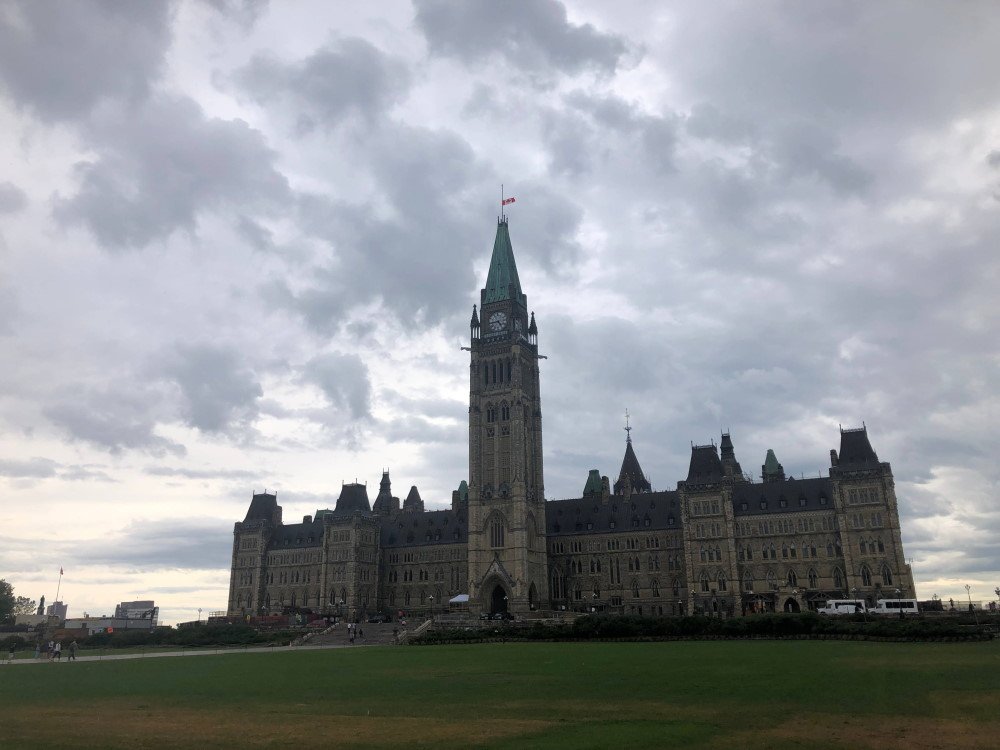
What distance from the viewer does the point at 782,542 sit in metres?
116

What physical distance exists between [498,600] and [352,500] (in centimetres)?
4286

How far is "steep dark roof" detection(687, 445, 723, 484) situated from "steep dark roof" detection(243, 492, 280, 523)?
89603 mm

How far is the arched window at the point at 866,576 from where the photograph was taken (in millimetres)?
107137

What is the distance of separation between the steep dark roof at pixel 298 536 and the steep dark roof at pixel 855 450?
3789 inches

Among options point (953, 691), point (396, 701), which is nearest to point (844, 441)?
point (953, 691)

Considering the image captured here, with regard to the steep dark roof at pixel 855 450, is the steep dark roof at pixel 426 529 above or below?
below

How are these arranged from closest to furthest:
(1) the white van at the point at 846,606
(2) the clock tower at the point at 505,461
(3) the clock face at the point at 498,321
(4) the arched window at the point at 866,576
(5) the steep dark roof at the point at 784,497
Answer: (1) the white van at the point at 846,606, (4) the arched window at the point at 866,576, (5) the steep dark roof at the point at 784,497, (2) the clock tower at the point at 505,461, (3) the clock face at the point at 498,321

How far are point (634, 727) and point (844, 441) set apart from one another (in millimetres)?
104805

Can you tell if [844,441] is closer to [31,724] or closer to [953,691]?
[953,691]

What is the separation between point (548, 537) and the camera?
14000cm

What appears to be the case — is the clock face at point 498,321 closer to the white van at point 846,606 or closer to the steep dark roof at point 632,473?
the steep dark roof at point 632,473

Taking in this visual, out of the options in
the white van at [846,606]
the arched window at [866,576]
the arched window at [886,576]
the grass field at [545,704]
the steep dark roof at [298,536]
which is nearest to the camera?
the grass field at [545,704]

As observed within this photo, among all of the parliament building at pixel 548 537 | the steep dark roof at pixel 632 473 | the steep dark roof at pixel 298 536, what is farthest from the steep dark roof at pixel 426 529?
the steep dark roof at pixel 632 473

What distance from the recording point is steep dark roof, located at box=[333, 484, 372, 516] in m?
158
